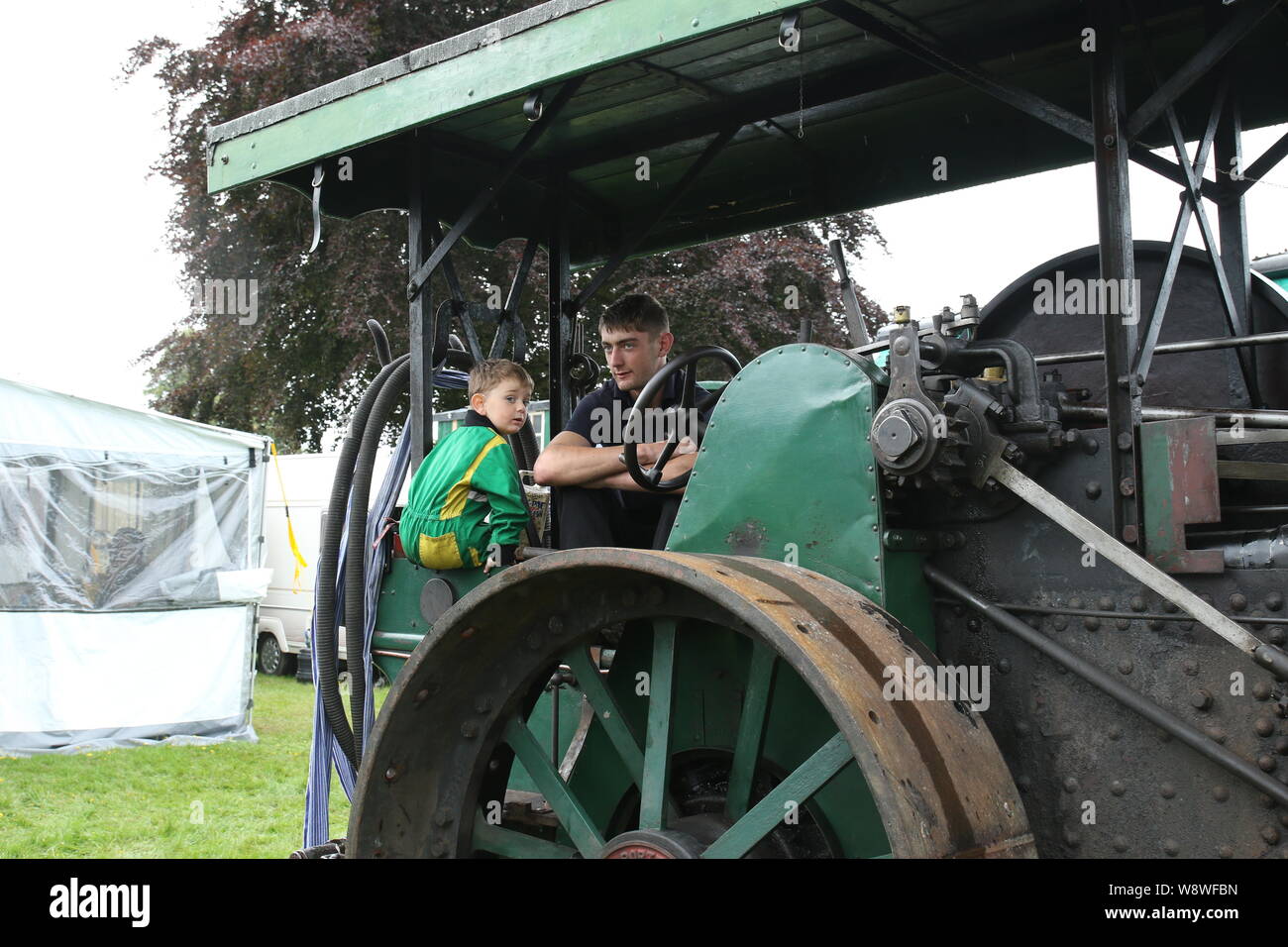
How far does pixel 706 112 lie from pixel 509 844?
7.05 feet

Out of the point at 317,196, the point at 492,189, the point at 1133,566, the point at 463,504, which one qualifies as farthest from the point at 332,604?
the point at 1133,566

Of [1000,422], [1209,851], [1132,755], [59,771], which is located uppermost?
[1000,422]

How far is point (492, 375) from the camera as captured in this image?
3.61 meters

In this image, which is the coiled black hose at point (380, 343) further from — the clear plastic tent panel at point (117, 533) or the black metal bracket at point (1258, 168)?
the clear plastic tent panel at point (117, 533)

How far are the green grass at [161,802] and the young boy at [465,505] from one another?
359 cm

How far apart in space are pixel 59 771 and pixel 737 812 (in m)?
7.28

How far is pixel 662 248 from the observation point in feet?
14.9

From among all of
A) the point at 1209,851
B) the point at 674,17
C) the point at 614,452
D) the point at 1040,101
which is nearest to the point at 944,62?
the point at 1040,101

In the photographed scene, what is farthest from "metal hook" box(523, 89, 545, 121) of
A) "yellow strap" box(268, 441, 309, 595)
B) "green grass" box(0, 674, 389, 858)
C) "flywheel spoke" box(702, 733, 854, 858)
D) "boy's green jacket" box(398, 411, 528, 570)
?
"yellow strap" box(268, 441, 309, 595)

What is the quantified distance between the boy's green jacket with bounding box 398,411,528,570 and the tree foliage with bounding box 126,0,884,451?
24.0ft

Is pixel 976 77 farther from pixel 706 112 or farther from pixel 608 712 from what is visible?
pixel 608 712

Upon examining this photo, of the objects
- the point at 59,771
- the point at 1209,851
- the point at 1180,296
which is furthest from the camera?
the point at 59,771

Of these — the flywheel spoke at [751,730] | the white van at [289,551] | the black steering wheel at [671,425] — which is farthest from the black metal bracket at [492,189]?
the white van at [289,551]
